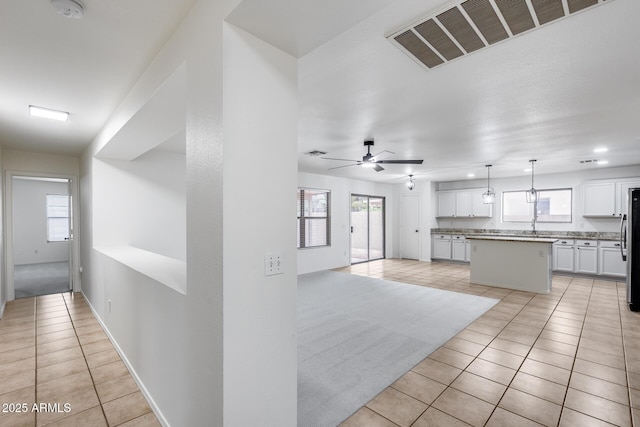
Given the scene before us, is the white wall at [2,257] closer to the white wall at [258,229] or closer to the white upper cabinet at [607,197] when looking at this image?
the white wall at [258,229]

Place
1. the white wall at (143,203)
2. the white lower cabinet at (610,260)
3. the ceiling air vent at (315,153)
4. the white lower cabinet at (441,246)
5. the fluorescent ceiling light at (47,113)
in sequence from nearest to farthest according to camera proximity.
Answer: the fluorescent ceiling light at (47,113)
the white wall at (143,203)
the ceiling air vent at (315,153)
the white lower cabinet at (610,260)
the white lower cabinet at (441,246)

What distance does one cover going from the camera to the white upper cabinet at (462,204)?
8367mm

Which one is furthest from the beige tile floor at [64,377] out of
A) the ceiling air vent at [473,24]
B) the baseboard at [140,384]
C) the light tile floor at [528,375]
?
the ceiling air vent at [473,24]

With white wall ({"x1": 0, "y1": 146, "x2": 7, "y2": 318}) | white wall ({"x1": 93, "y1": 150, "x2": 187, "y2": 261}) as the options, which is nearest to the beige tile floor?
white wall ({"x1": 0, "y1": 146, "x2": 7, "y2": 318})

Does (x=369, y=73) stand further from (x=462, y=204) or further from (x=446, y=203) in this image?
(x=446, y=203)

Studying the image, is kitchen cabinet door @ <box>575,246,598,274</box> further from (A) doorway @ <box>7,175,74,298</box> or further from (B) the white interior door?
(A) doorway @ <box>7,175,74,298</box>

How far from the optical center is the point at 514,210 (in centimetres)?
802

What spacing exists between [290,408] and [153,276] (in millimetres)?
1303

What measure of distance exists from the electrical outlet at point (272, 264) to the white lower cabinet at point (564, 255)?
796 cm

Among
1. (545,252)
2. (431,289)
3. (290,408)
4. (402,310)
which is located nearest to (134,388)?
(290,408)

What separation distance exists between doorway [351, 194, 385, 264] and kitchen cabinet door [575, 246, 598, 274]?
4.77 metres

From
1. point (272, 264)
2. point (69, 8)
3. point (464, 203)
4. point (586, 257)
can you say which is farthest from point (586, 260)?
point (69, 8)

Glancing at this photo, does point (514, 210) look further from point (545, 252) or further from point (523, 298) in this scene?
point (523, 298)

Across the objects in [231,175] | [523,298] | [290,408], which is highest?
[231,175]
